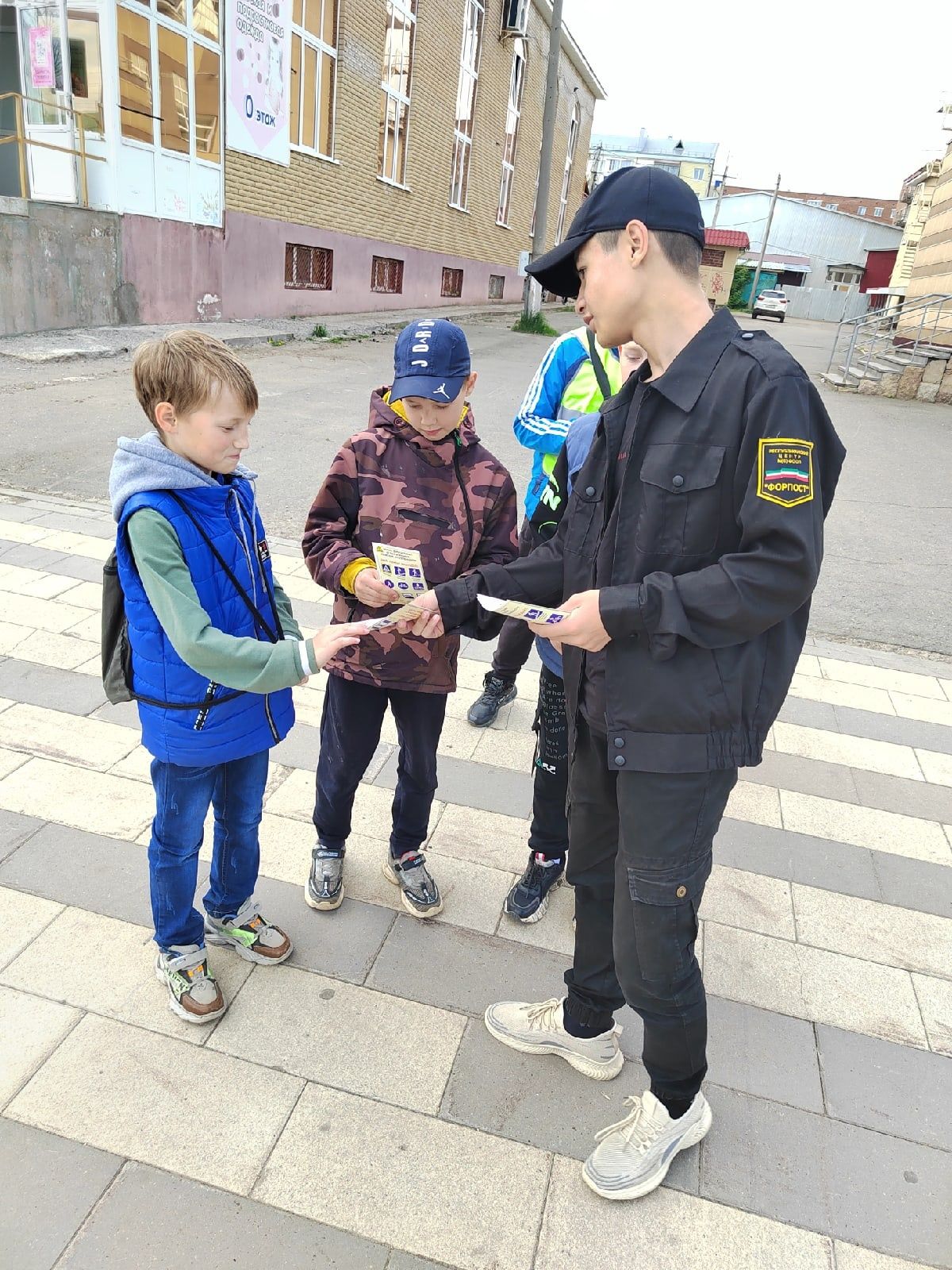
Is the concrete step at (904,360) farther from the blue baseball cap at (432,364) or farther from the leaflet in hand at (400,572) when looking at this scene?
the leaflet in hand at (400,572)

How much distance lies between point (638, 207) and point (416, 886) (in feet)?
6.59

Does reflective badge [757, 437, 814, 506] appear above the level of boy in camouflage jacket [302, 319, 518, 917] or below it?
above

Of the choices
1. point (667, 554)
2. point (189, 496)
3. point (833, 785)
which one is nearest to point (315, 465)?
point (833, 785)

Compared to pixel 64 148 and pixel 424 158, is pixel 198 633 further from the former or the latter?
pixel 424 158

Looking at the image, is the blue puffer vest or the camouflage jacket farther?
the camouflage jacket

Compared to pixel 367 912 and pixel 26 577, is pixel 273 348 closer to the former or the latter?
pixel 26 577

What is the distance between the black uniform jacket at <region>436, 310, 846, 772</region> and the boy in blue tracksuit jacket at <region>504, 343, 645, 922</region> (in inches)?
35.9

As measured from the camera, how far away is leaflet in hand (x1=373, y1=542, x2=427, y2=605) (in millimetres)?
2156

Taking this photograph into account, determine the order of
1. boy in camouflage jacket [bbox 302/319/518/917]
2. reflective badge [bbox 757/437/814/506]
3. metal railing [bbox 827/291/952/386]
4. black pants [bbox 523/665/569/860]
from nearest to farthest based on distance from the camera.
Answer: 1. reflective badge [bbox 757/437/814/506]
2. boy in camouflage jacket [bbox 302/319/518/917]
3. black pants [bbox 523/665/569/860]
4. metal railing [bbox 827/291/952/386]

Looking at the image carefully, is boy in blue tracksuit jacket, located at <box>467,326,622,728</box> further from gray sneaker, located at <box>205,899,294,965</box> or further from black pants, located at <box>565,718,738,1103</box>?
gray sneaker, located at <box>205,899,294,965</box>

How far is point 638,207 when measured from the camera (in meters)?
1.51

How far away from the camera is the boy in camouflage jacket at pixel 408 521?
2.24m

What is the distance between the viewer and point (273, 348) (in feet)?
46.1

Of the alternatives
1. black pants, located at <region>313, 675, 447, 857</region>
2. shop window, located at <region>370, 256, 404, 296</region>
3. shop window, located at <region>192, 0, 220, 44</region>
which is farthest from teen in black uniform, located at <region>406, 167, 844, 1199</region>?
shop window, located at <region>370, 256, 404, 296</region>
